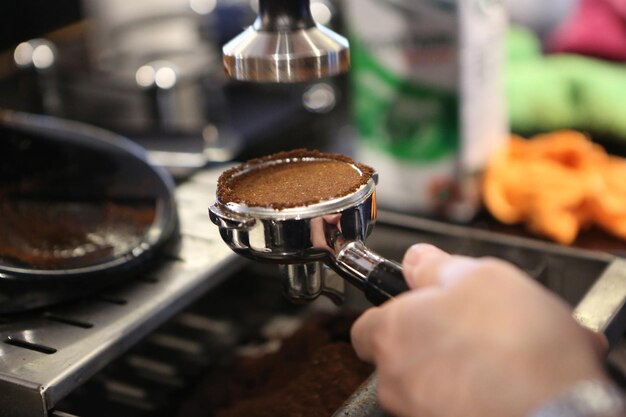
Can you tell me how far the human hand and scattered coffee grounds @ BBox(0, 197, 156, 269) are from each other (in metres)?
0.32

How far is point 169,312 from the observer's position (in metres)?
0.63

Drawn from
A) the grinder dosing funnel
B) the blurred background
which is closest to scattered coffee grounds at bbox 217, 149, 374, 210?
the grinder dosing funnel

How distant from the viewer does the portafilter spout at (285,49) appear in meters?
0.50

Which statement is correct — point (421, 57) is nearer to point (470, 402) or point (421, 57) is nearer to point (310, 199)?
point (310, 199)

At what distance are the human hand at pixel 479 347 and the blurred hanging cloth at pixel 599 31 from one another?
2.45 feet

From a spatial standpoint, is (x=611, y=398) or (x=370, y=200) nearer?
(x=611, y=398)

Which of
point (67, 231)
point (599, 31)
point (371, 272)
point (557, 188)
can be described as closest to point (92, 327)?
point (67, 231)

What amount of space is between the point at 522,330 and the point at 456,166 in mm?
467

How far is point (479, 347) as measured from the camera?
376 millimetres

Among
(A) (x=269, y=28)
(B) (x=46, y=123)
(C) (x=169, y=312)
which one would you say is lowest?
(C) (x=169, y=312)

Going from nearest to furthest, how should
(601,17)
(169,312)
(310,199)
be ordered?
(310,199), (169,312), (601,17)

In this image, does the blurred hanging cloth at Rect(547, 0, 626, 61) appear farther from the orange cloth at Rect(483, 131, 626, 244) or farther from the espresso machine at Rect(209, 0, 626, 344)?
the espresso machine at Rect(209, 0, 626, 344)

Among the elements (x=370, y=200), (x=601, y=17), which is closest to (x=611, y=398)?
(x=370, y=200)

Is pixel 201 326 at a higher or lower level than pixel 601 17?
lower
